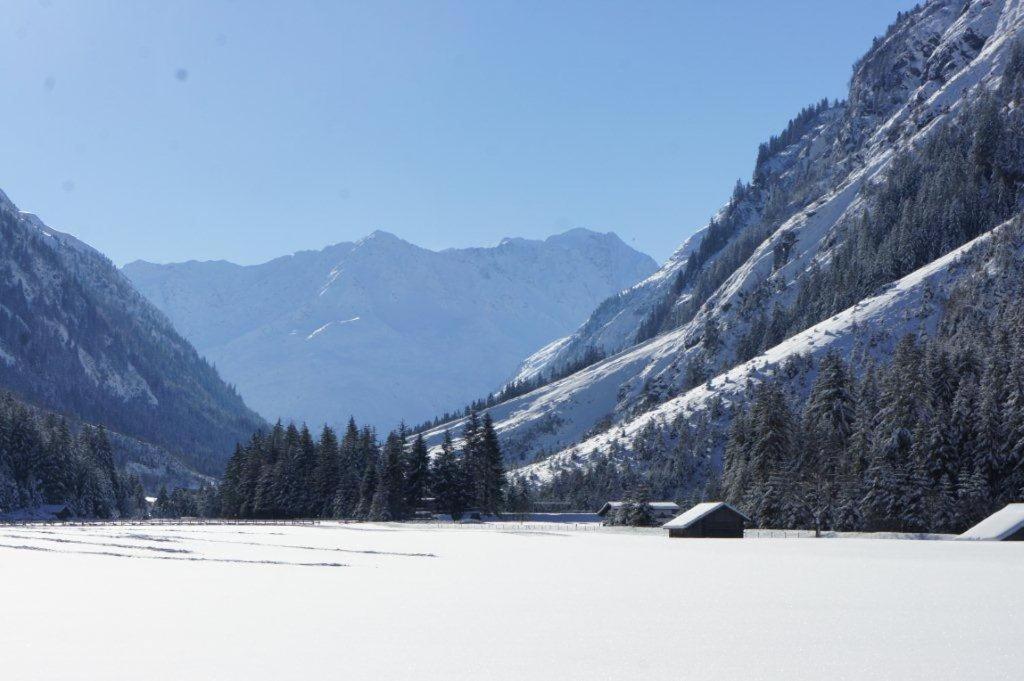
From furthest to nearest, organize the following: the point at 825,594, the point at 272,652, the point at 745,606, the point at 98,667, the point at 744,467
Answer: the point at 744,467, the point at 825,594, the point at 745,606, the point at 272,652, the point at 98,667

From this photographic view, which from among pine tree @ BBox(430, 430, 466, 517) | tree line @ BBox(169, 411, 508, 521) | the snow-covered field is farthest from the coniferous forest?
pine tree @ BBox(430, 430, 466, 517)

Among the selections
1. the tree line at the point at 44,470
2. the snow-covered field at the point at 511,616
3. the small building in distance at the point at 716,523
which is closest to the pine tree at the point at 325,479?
the tree line at the point at 44,470

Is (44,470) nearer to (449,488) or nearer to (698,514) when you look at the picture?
(449,488)

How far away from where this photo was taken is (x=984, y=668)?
2653 cm

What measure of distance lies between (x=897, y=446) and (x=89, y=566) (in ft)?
230

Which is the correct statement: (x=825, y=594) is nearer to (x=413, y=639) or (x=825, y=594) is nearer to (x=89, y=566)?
(x=413, y=639)

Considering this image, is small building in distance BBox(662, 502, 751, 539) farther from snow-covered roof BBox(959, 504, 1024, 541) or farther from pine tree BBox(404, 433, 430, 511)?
pine tree BBox(404, 433, 430, 511)

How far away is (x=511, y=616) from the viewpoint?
1423 inches

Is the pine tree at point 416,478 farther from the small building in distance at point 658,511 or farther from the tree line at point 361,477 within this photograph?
the small building in distance at point 658,511

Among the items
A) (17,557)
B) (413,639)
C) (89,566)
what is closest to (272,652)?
(413,639)

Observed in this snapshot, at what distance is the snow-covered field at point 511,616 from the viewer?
2659 centimetres

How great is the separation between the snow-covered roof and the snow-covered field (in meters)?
16.0

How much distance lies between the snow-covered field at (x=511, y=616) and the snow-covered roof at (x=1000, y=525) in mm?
16018

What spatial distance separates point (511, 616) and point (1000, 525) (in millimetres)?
59980
